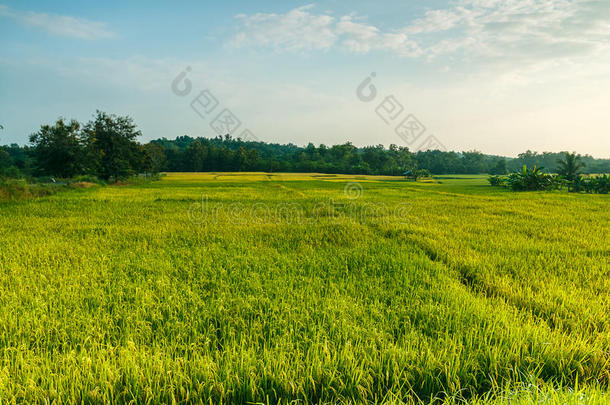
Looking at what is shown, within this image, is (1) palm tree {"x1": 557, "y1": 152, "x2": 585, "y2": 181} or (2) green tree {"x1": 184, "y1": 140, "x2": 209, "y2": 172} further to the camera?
(2) green tree {"x1": 184, "y1": 140, "x2": 209, "y2": 172}

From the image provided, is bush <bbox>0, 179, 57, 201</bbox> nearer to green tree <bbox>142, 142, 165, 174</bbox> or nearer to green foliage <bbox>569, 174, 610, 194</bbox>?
green tree <bbox>142, 142, 165, 174</bbox>

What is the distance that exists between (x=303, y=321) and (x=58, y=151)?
30.1m

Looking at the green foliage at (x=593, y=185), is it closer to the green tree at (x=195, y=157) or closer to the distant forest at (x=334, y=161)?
the distant forest at (x=334, y=161)

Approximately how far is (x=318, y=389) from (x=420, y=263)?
3492 mm

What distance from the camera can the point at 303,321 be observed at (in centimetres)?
281

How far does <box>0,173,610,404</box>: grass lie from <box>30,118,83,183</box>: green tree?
2299 cm

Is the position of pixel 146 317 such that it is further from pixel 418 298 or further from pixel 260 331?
pixel 418 298

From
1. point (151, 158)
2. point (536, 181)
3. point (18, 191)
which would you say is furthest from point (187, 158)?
point (536, 181)

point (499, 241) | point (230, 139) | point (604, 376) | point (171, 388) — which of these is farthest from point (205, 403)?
point (230, 139)

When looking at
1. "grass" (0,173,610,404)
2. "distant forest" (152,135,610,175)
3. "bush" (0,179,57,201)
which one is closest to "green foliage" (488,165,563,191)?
"grass" (0,173,610,404)

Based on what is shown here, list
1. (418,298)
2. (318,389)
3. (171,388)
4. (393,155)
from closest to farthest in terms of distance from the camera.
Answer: (171,388) < (318,389) < (418,298) < (393,155)

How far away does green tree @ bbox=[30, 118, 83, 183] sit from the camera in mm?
23891

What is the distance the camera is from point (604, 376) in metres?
2.17

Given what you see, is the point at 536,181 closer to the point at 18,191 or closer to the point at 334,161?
the point at 18,191
